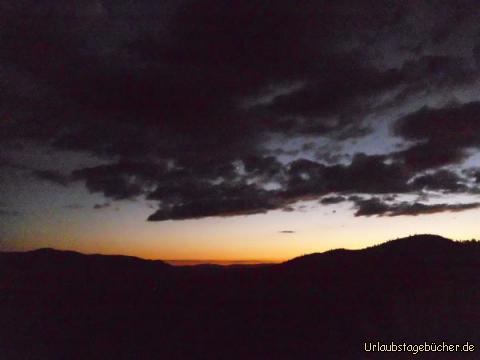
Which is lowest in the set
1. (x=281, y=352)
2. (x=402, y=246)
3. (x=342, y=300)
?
(x=281, y=352)

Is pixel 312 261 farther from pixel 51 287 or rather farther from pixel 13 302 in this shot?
pixel 13 302

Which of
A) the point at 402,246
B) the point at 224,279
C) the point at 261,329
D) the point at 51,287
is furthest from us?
the point at 402,246

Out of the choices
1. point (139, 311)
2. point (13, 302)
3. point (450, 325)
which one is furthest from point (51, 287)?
point (450, 325)

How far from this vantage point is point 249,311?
25031mm

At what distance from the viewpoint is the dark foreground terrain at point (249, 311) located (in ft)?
65.0

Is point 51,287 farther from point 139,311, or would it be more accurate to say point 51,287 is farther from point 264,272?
point 264,272

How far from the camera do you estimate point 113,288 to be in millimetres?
32750

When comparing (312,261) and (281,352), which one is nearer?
(281,352)

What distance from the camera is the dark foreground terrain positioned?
19.8m

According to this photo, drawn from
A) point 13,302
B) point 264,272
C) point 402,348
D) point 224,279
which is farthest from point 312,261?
point 13,302

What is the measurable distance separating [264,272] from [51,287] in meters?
20.5

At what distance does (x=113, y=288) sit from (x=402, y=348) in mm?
23656

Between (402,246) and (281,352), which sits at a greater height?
(402,246)

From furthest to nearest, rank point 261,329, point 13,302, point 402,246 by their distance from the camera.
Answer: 1. point 402,246
2. point 13,302
3. point 261,329
